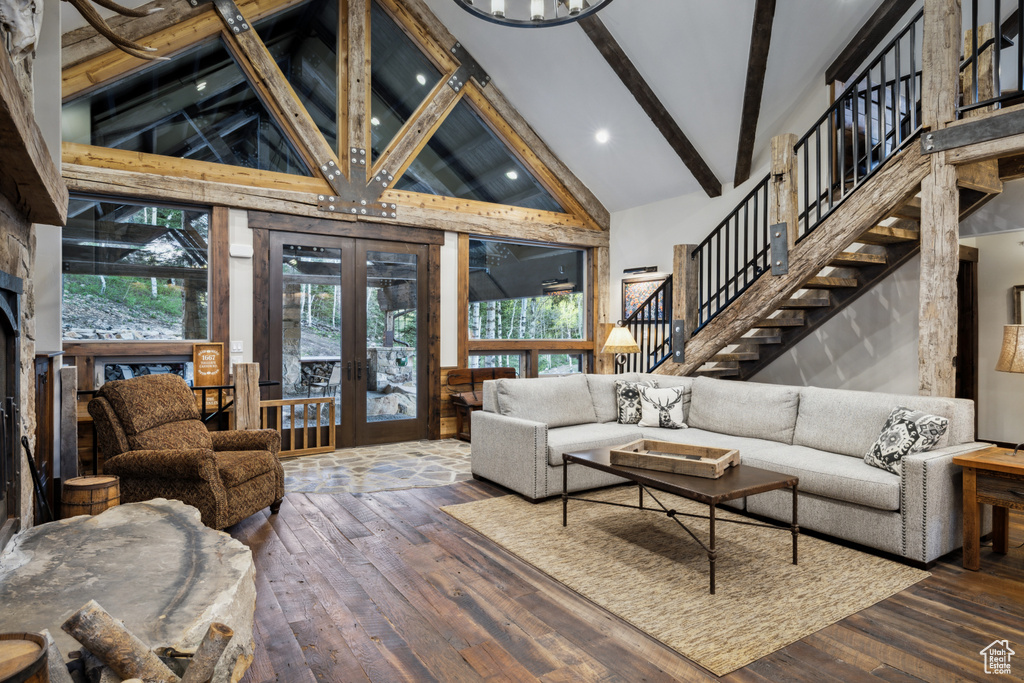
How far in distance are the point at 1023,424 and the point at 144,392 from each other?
25.1 ft

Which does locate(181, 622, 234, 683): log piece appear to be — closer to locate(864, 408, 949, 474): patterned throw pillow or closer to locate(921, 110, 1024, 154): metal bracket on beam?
locate(864, 408, 949, 474): patterned throw pillow

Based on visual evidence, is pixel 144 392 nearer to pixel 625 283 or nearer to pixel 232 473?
pixel 232 473

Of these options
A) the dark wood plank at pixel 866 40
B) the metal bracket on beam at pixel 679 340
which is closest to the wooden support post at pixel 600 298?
the metal bracket on beam at pixel 679 340

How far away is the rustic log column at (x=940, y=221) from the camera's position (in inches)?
152

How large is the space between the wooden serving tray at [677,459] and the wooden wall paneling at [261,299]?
12.8 feet

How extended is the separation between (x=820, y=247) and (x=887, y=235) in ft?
2.34

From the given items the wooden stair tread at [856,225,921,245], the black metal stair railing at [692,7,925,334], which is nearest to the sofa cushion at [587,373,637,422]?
the black metal stair railing at [692,7,925,334]

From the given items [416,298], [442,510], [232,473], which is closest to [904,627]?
[442,510]

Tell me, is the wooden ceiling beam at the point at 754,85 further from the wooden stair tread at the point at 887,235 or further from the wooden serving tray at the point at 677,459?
the wooden serving tray at the point at 677,459

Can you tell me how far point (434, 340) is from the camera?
6.75m

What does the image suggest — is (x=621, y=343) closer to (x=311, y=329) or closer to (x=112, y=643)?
(x=311, y=329)

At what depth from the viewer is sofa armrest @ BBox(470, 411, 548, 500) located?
13.5 ft

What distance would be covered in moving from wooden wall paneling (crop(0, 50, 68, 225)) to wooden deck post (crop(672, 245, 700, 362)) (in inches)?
193

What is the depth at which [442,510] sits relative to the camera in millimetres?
3984
